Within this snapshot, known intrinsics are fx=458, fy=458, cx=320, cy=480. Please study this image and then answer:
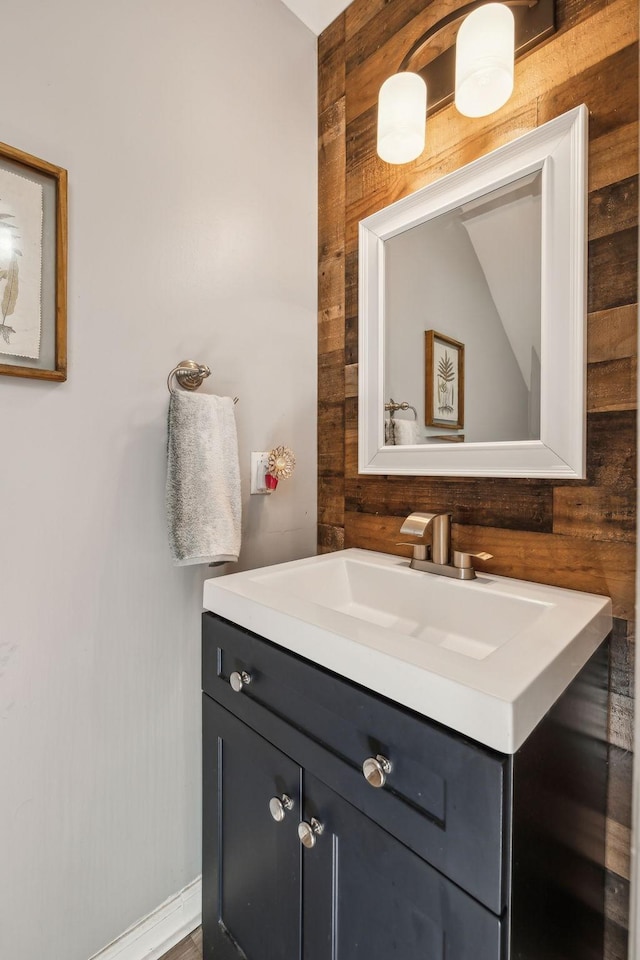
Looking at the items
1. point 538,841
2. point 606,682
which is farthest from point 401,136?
point 538,841

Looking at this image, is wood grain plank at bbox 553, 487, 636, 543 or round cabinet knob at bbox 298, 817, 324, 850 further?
wood grain plank at bbox 553, 487, 636, 543

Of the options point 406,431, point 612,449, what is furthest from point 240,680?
point 612,449

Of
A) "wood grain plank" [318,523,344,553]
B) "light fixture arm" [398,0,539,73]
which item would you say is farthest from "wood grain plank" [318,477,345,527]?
"light fixture arm" [398,0,539,73]

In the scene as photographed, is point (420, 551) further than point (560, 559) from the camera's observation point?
Yes

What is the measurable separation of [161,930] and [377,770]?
878mm

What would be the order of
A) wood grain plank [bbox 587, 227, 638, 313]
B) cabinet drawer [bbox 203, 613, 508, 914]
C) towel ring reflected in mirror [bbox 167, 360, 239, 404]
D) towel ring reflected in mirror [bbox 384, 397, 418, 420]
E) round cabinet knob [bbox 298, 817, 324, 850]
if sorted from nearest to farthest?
cabinet drawer [bbox 203, 613, 508, 914], round cabinet knob [bbox 298, 817, 324, 850], wood grain plank [bbox 587, 227, 638, 313], towel ring reflected in mirror [bbox 167, 360, 239, 404], towel ring reflected in mirror [bbox 384, 397, 418, 420]

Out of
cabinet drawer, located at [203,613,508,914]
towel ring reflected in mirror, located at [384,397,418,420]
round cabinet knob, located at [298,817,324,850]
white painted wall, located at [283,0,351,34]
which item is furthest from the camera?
white painted wall, located at [283,0,351,34]

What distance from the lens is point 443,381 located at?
1.06 m

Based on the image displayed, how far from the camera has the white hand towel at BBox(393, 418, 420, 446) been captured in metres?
1.11

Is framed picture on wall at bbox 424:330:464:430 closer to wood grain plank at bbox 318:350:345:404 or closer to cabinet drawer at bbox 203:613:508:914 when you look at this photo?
wood grain plank at bbox 318:350:345:404

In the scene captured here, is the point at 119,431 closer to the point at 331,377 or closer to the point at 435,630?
the point at 331,377

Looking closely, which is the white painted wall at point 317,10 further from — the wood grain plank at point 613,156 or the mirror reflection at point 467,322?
the wood grain plank at point 613,156

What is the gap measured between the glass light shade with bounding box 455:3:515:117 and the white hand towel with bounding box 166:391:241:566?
2.63 ft

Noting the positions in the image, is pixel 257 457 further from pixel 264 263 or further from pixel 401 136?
pixel 401 136
